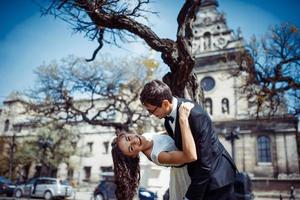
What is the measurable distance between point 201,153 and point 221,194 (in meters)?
0.37

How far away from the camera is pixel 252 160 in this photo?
3047 centimetres

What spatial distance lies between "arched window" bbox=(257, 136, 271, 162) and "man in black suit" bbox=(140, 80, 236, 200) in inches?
1215

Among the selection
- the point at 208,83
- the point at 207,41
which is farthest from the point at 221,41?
the point at 208,83

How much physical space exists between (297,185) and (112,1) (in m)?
28.0

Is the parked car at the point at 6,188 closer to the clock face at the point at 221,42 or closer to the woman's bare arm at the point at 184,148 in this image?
the woman's bare arm at the point at 184,148

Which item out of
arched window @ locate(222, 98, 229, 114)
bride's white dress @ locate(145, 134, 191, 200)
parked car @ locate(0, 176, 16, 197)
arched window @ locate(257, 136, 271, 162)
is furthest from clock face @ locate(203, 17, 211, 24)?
bride's white dress @ locate(145, 134, 191, 200)

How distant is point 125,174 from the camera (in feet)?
7.25

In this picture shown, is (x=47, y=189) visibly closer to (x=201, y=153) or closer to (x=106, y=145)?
(x=201, y=153)

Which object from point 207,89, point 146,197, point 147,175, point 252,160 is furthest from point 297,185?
point 146,197

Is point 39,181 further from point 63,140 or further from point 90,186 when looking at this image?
point 90,186

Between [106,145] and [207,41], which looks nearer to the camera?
[207,41]

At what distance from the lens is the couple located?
6.78 ft

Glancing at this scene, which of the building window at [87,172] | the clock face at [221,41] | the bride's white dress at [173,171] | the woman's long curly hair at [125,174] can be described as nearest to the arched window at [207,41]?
the clock face at [221,41]

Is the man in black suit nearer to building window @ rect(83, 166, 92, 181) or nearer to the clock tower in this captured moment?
the clock tower
